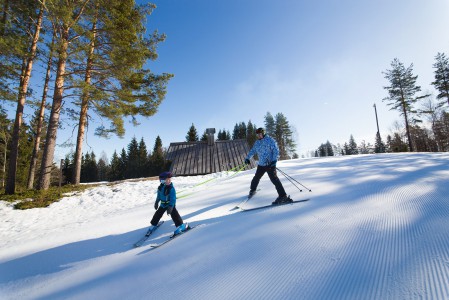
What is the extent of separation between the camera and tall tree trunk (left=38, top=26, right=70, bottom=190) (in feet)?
32.4

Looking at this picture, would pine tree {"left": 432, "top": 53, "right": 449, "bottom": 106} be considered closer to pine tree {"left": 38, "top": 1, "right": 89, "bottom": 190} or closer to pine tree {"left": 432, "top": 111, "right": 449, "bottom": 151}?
pine tree {"left": 432, "top": 111, "right": 449, "bottom": 151}

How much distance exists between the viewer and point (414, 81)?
29.8 metres

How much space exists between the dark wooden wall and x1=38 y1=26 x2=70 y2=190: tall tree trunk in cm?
847

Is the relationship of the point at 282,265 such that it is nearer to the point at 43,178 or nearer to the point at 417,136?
the point at 43,178

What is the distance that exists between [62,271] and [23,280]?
0.58 metres

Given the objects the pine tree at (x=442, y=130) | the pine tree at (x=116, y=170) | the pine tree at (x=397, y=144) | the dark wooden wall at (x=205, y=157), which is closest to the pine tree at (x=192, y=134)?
the pine tree at (x=116, y=170)

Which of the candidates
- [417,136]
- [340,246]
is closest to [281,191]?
[340,246]

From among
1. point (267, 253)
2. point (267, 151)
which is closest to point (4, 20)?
point (267, 151)

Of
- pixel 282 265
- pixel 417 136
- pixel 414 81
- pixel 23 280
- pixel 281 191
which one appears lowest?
pixel 23 280

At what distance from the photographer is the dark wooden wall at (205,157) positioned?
17548 millimetres

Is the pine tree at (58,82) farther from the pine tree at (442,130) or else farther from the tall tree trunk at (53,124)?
the pine tree at (442,130)

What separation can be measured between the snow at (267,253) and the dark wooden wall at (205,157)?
11.5 meters

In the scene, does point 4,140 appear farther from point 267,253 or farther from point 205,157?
point 267,253

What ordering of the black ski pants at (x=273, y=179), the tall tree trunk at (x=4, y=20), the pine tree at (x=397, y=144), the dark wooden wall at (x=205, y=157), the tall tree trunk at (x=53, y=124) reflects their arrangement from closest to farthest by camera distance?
the black ski pants at (x=273, y=179) → the tall tree trunk at (x=4, y=20) → the tall tree trunk at (x=53, y=124) → the dark wooden wall at (x=205, y=157) → the pine tree at (x=397, y=144)
